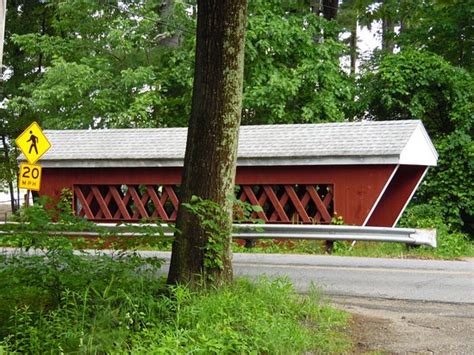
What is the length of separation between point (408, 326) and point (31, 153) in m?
10.8

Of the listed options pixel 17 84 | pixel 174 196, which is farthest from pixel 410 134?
pixel 17 84

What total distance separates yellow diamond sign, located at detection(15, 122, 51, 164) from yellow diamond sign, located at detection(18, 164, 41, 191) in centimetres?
42

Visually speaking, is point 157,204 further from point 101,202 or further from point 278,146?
point 278,146

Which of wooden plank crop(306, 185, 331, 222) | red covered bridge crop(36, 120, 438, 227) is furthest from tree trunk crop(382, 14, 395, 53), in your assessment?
wooden plank crop(306, 185, 331, 222)

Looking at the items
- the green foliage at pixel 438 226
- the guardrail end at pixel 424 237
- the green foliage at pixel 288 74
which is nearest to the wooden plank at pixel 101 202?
the green foliage at pixel 288 74

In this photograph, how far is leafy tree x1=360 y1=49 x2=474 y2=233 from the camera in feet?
60.2

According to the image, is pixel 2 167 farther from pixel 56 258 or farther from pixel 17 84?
pixel 56 258

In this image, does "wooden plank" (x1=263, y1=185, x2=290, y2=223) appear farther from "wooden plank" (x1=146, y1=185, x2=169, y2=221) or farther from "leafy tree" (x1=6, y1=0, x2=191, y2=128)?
"leafy tree" (x1=6, y1=0, x2=191, y2=128)

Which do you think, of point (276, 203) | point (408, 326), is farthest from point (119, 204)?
point (408, 326)

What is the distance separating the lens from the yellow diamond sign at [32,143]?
14.7 meters

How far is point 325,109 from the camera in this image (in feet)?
68.2

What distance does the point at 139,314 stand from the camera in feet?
16.6

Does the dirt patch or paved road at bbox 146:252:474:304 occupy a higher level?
paved road at bbox 146:252:474:304

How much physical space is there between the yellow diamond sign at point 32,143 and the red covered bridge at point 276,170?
1.65 metres
